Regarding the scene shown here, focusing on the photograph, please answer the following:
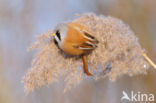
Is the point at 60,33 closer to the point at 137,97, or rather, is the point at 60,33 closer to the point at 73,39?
the point at 73,39

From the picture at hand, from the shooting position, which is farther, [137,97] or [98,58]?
[137,97]

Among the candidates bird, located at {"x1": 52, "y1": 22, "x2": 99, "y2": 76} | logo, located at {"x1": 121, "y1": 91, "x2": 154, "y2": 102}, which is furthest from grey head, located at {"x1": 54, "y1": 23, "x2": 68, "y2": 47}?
logo, located at {"x1": 121, "y1": 91, "x2": 154, "y2": 102}

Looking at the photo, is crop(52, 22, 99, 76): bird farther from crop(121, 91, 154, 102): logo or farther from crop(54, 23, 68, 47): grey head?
crop(121, 91, 154, 102): logo

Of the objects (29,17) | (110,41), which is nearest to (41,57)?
(110,41)

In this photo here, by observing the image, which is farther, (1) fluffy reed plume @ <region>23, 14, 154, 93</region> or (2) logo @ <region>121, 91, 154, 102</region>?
(2) logo @ <region>121, 91, 154, 102</region>

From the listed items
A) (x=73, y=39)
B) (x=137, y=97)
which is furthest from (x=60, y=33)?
(x=137, y=97)
